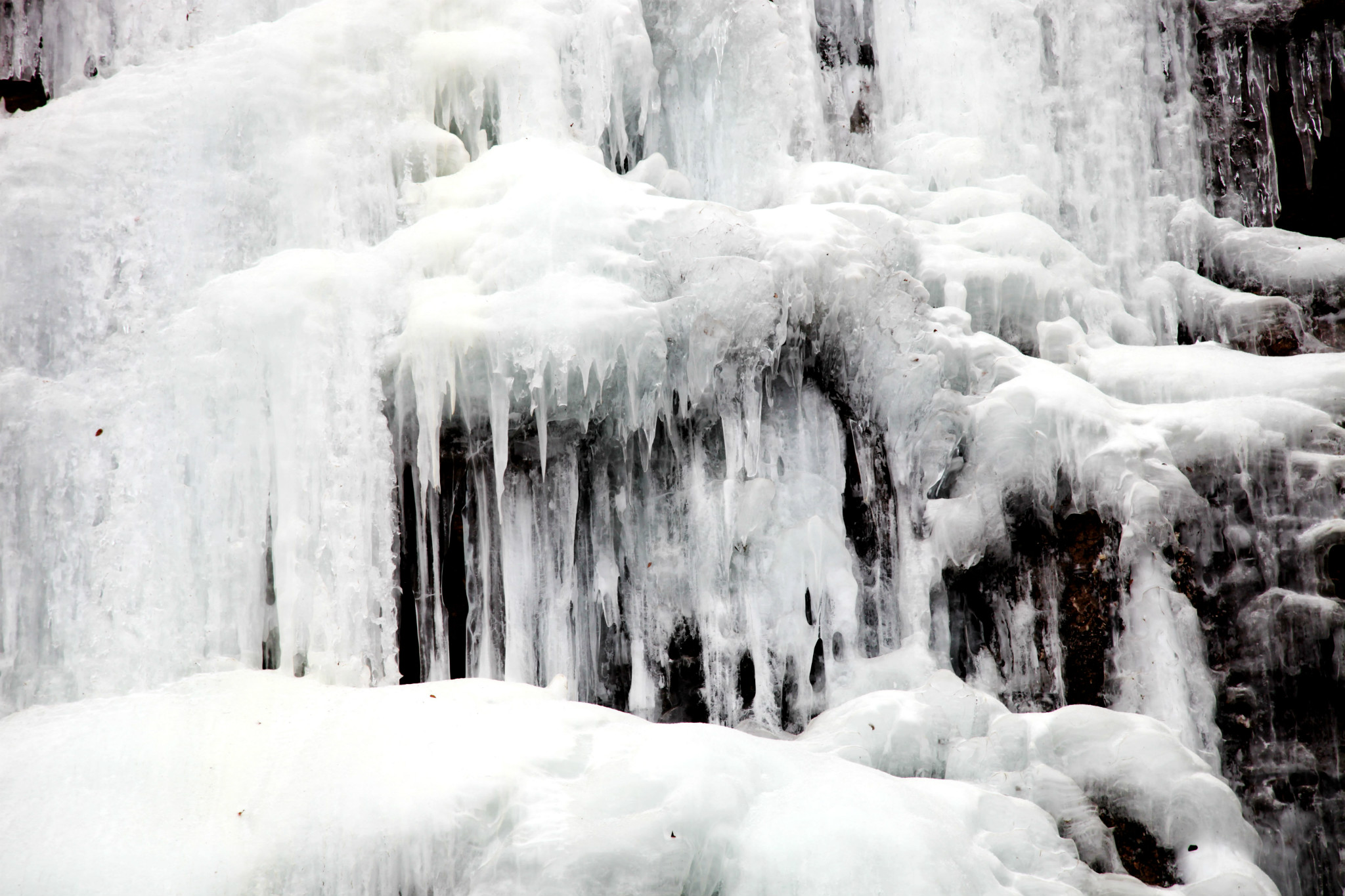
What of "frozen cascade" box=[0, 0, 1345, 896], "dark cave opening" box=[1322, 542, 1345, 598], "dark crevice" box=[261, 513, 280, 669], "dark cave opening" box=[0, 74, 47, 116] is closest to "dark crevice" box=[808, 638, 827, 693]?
"frozen cascade" box=[0, 0, 1345, 896]

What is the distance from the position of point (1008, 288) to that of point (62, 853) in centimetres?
470

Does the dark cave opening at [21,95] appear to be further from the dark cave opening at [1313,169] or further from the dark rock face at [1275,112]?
the dark cave opening at [1313,169]

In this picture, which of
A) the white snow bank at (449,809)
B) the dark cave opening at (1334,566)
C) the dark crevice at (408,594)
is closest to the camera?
the white snow bank at (449,809)

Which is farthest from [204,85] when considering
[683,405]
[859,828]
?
[859,828]

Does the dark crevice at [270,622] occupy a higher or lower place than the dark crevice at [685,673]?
higher

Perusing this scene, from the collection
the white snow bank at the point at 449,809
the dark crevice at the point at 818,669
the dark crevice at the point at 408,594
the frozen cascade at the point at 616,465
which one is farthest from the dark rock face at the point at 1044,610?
the dark crevice at the point at 408,594

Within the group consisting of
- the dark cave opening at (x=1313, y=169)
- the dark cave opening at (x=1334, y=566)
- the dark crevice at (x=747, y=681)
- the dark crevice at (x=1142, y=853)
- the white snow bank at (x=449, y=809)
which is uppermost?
the dark cave opening at (x=1313, y=169)

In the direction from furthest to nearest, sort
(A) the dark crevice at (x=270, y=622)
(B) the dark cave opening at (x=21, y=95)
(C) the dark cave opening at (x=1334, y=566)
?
(B) the dark cave opening at (x=21, y=95) → (C) the dark cave opening at (x=1334, y=566) → (A) the dark crevice at (x=270, y=622)

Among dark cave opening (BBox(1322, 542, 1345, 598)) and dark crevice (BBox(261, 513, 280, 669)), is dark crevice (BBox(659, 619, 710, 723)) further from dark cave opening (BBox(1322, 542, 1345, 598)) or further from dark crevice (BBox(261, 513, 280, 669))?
dark cave opening (BBox(1322, 542, 1345, 598))

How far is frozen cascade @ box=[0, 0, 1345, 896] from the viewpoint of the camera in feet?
11.8

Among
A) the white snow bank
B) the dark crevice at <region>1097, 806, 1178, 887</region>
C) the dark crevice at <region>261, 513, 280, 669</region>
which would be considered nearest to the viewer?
the white snow bank

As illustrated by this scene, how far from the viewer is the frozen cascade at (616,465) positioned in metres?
3.60

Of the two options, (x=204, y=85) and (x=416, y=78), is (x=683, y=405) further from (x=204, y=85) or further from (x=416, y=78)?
(x=204, y=85)

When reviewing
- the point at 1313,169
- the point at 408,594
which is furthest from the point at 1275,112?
the point at 408,594
